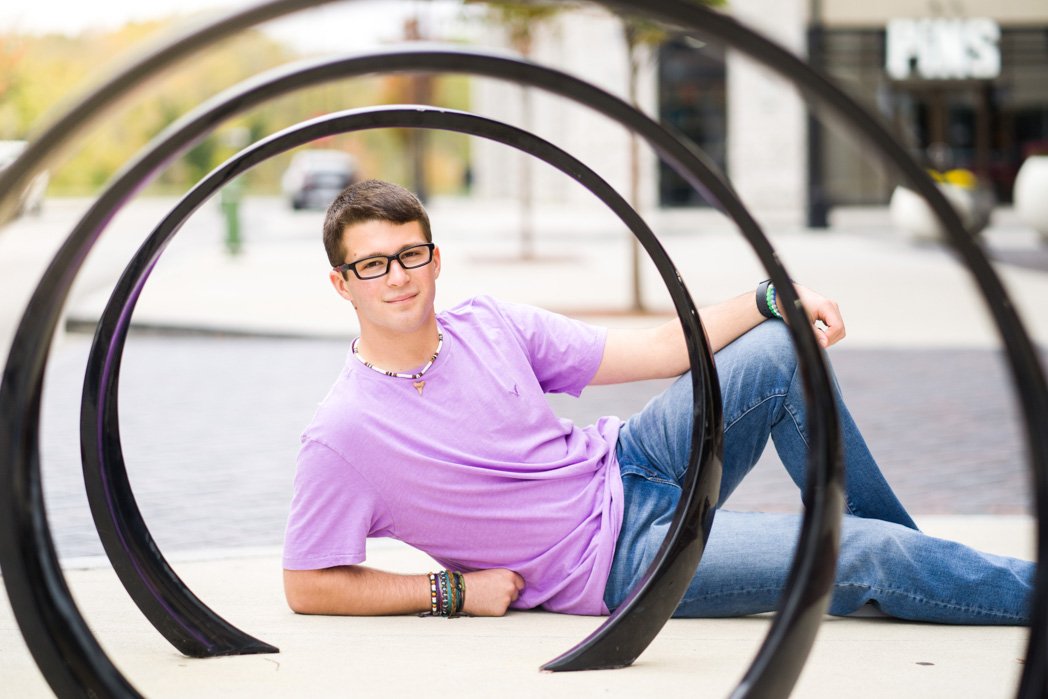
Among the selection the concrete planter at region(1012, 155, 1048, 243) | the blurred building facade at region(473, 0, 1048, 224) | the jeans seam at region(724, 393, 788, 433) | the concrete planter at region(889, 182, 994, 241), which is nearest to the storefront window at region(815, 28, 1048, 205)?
the blurred building facade at region(473, 0, 1048, 224)

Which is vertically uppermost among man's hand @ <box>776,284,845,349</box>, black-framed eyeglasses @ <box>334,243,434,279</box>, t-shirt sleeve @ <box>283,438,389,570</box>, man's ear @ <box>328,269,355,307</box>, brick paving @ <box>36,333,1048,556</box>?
black-framed eyeglasses @ <box>334,243,434,279</box>

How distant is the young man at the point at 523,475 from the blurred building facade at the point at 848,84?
787 inches

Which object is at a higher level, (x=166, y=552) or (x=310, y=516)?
(x=310, y=516)

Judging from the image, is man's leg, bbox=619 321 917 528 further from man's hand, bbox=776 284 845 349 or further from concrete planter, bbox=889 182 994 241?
concrete planter, bbox=889 182 994 241

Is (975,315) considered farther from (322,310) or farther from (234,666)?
(234,666)

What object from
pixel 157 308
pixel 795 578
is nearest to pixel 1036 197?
pixel 157 308

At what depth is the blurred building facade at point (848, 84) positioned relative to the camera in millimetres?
24625

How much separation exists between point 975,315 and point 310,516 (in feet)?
29.0

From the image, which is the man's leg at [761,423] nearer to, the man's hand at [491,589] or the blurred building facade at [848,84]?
the man's hand at [491,589]

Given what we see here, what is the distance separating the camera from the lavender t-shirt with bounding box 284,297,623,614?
9.27 feet

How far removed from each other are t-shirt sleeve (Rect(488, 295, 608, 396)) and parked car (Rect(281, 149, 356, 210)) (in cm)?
2956

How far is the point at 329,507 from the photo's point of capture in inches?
111

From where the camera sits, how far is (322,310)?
11242mm

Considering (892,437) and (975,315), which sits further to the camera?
(975,315)
